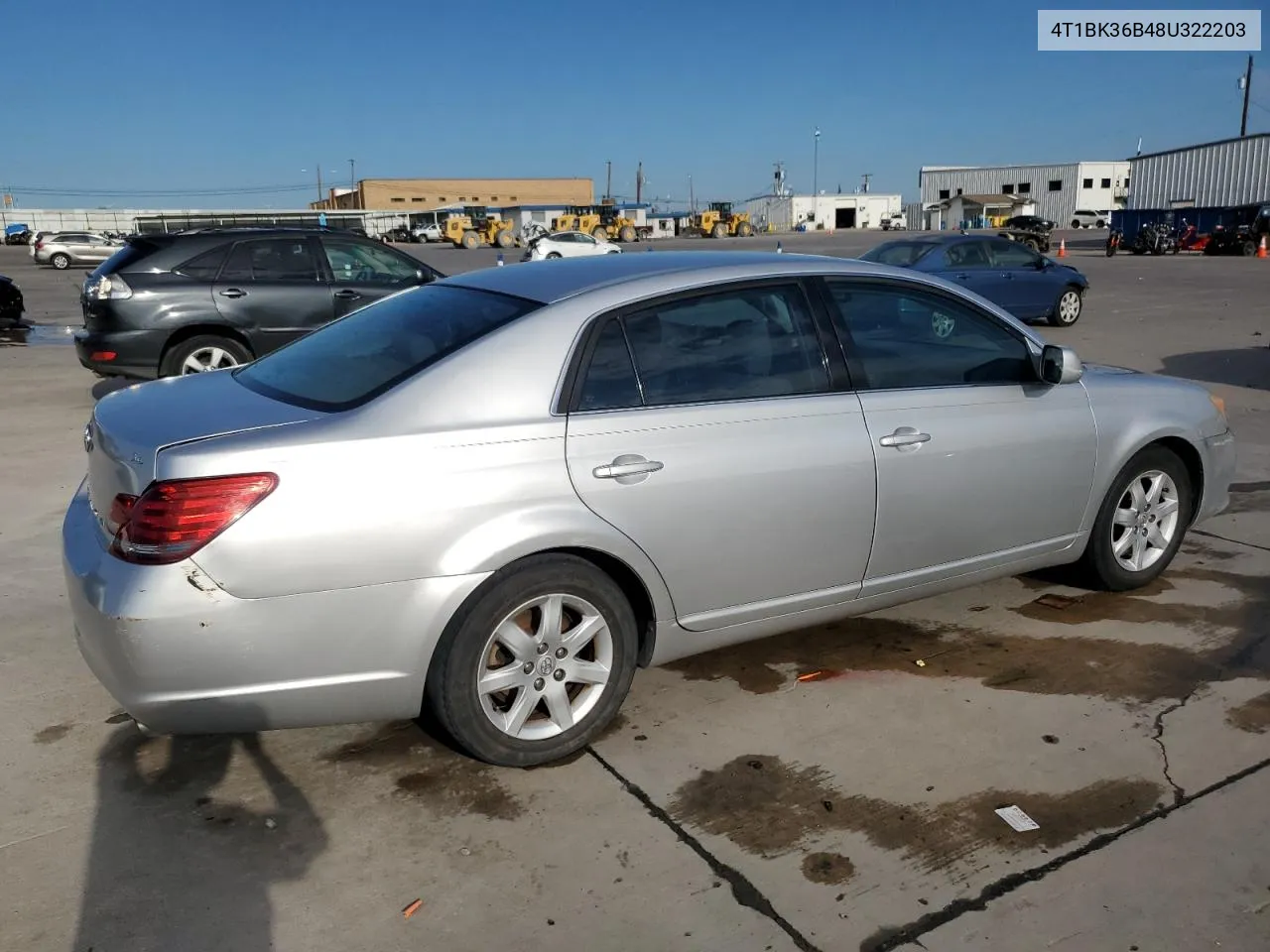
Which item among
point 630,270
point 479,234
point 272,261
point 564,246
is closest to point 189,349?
point 272,261

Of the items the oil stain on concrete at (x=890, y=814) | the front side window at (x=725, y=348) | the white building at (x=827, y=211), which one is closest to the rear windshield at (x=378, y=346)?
the front side window at (x=725, y=348)

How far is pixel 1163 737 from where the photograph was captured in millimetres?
3559

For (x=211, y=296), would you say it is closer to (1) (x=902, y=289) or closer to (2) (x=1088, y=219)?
(1) (x=902, y=289)

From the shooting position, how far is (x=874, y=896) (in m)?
2.74

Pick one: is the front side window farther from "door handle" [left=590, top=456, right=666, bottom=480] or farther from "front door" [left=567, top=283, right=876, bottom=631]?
"door handle" [left=590, top=456, right=666, bottom=480]

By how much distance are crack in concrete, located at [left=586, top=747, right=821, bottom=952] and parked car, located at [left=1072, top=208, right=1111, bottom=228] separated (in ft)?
267

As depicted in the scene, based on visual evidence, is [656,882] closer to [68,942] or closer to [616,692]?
[616,692]

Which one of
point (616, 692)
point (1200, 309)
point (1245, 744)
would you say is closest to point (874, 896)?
point (616, 692)

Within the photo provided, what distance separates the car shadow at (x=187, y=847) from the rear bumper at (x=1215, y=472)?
13.9 ft

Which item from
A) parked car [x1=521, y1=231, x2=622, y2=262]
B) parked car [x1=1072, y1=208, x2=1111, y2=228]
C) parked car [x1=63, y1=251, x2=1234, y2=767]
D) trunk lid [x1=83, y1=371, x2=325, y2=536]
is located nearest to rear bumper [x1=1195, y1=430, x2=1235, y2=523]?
parked car [x1=63, y1=251, x2=1234, y2=767]

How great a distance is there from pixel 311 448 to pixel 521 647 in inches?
35.0

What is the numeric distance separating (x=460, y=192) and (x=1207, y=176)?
76930 mm

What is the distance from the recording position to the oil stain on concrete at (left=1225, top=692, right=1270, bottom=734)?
11.9ft

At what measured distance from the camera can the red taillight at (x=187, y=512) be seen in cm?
280
